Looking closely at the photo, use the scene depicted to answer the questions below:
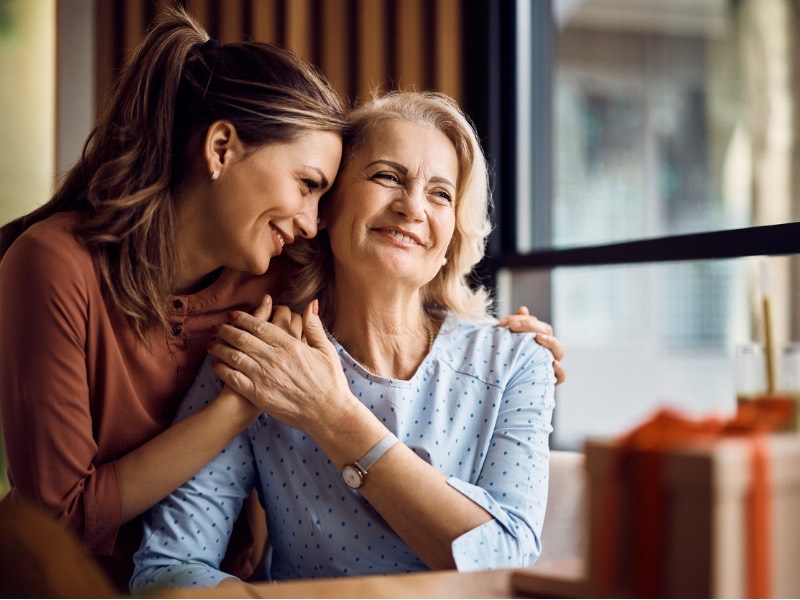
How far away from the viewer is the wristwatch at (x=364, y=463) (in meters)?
1.40

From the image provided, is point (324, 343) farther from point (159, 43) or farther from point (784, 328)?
point (784, 328)

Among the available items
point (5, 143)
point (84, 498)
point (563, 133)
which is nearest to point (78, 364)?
point (84, 498)

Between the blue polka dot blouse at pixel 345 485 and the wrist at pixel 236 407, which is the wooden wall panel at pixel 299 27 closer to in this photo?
the blue polka dot blouse at pixel 345 485

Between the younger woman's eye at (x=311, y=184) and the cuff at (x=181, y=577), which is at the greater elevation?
the younger woman's eye at (x=311, y=184)

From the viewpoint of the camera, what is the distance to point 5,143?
327 centimetres

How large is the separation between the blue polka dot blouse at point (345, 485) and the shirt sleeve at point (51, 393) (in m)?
0.13

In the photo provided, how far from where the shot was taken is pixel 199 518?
155cm

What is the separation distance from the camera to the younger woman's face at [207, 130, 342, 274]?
1.63 meters

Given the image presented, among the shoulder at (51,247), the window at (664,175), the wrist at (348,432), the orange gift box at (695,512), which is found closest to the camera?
the orange gift box at (695,512)

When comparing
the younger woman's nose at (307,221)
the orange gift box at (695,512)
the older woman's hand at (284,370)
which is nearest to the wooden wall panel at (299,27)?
the younger woman's nose at (307,221)

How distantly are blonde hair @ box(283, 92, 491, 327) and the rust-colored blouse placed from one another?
0.37 m

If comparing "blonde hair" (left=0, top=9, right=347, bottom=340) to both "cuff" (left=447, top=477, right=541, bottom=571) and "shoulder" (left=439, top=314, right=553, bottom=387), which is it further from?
"cuff" (left=447, top=477, right=541, bottom=571)

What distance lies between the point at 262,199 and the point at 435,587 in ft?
2.92

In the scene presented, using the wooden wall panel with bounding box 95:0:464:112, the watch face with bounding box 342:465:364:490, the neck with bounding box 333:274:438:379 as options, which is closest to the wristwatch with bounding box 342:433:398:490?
the watch face with bounding box 342:465:364:490
